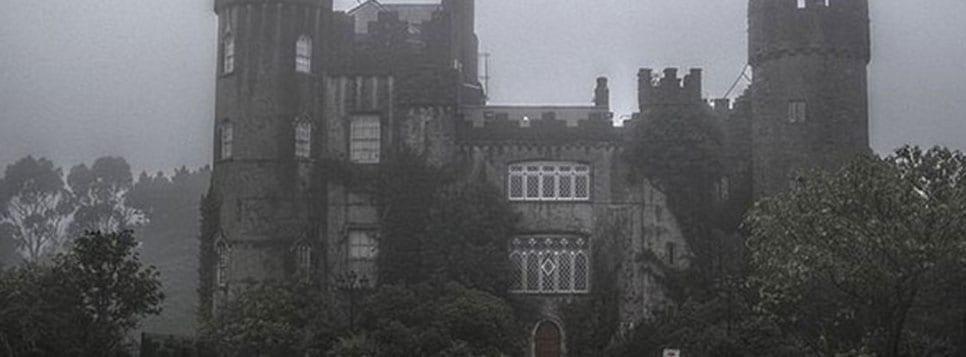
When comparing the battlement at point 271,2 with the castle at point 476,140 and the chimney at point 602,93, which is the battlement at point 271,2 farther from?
the chimney at point 602,93

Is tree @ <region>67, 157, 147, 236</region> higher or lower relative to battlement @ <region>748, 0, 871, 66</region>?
lower

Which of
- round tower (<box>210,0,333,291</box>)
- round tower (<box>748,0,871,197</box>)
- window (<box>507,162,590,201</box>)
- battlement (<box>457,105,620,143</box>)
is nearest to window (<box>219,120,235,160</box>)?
round tower (<box>210,0,333,291</box>)

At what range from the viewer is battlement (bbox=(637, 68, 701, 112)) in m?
55.7

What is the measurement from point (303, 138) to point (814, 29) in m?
20.1

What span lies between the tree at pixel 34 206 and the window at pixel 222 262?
55340 millimetres

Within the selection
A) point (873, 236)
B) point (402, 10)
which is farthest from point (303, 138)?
point (873, 236)

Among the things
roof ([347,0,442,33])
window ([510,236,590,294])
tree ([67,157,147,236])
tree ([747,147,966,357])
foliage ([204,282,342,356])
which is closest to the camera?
tree ([747,147,966,357])

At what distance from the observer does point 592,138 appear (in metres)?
56.3

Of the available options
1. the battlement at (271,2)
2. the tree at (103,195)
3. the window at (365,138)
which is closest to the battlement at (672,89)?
the window at (365,138)

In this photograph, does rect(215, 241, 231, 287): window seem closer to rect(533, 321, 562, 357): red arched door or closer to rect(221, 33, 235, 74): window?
rect(221, 33, 235, 74): window

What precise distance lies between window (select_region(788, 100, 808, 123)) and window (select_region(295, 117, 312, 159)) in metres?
18.5

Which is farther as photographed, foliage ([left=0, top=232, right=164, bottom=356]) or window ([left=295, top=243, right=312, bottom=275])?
window ([left=295, top=243, right=312, bottom=275])

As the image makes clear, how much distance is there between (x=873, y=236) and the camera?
37000 mm

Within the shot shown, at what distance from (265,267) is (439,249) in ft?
21.5
